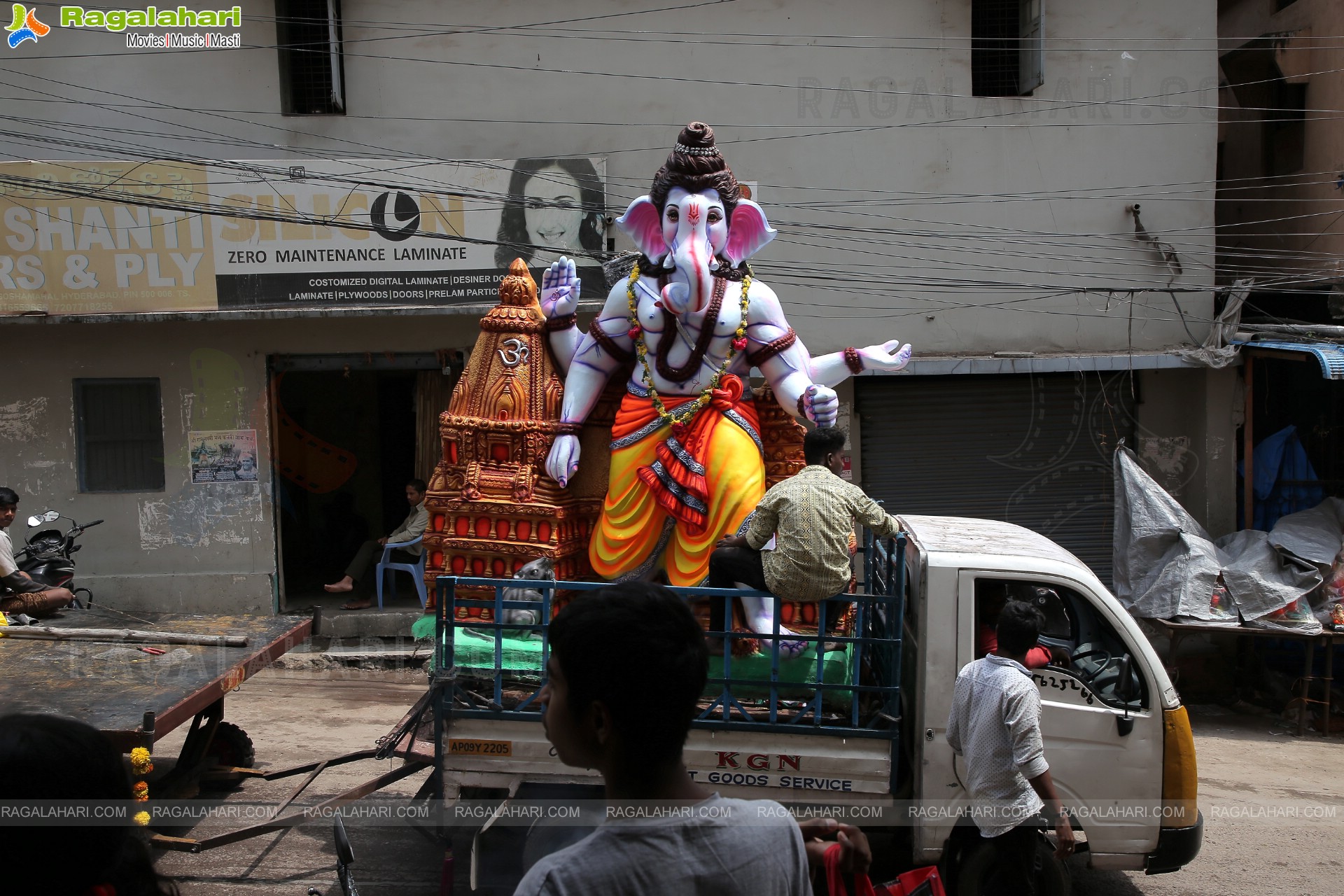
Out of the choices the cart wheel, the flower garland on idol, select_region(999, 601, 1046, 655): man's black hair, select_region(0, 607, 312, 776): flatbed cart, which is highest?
the flower garland on idol

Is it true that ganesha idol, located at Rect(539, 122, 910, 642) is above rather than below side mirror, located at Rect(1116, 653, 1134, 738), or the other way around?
above

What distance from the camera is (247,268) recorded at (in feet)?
29.7

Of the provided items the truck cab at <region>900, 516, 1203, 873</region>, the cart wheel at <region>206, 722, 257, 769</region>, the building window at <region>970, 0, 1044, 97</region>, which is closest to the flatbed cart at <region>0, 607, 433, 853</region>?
the cart wheel at <region>206, 722, 257, 769</region>

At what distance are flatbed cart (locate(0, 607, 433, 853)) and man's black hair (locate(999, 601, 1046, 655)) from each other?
2.32 metres

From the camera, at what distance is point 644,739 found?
1.65 meters

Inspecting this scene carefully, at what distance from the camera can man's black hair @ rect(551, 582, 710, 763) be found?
→ 5.38 ft

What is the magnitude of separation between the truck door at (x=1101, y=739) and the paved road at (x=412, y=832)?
0.92m

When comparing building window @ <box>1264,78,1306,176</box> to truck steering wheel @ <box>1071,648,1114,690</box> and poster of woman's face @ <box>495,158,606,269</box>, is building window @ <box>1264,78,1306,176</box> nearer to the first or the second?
poster of woman's face @ <box>495,158,606,269</box>

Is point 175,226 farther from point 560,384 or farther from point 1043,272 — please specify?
point 1043,272

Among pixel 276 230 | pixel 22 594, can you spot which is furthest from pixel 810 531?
pixel 276 230

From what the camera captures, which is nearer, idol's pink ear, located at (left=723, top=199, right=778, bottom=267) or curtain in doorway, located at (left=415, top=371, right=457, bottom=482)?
idol's pink ear, located at (left=723, top=199, right=778, bottom=267)

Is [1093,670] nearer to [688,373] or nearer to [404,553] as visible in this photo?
[688,373]

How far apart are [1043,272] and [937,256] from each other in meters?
0.95

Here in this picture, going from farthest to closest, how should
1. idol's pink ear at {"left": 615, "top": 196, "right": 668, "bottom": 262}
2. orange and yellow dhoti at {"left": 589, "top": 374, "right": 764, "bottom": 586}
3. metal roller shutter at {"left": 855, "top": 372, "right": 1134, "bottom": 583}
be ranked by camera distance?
1. metal roller shutter at {"left": 855, "top": 372, "right": 1134, "bottom": 583}
2. idol's pink ear at {"left": 615, "top": 196, "right": 668, "bottom": 262}
3. orange and yellow dhoti at {"left": 589, "top": 374, "right": 764, "bottom": 586}
